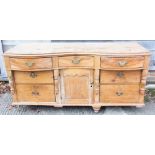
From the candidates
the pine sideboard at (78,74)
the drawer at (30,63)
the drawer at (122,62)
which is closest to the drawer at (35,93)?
the pine sideboard at (78,74)

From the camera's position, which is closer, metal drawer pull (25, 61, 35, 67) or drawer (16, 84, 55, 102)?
metal drawer pull (25, 61, 35, 67)

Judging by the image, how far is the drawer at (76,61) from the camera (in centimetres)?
207

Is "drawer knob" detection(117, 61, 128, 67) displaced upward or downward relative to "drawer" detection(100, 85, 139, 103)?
upward

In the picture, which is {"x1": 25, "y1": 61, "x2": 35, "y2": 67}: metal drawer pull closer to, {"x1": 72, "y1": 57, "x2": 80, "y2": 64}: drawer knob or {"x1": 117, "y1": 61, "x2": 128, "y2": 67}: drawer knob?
{"x1": 72, "y1": 57, "x2": 80, "y2": 64}: drawer knob

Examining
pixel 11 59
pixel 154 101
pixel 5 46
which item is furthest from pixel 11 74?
pixel 154 101

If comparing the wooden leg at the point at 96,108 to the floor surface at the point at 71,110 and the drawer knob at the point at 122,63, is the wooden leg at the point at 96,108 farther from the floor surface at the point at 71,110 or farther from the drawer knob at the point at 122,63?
the drawer knob at the point at 122,63

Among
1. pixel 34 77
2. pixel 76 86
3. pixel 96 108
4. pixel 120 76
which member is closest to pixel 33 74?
pixel 34 77

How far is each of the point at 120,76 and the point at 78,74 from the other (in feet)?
1.46

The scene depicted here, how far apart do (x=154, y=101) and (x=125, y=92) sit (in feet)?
2.19

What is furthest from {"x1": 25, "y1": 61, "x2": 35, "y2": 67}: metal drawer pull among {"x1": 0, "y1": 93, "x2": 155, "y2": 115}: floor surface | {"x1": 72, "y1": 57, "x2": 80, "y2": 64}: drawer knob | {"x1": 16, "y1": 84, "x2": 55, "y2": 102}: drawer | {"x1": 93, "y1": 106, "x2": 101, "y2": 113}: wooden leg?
{"x1": 93, "y1": 106, "x2": 101, "y2": 113}: wooden leg

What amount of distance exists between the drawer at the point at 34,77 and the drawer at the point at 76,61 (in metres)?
0.19

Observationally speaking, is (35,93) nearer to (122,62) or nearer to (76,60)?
(76,60)

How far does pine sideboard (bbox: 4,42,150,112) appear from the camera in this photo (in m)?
2.06
